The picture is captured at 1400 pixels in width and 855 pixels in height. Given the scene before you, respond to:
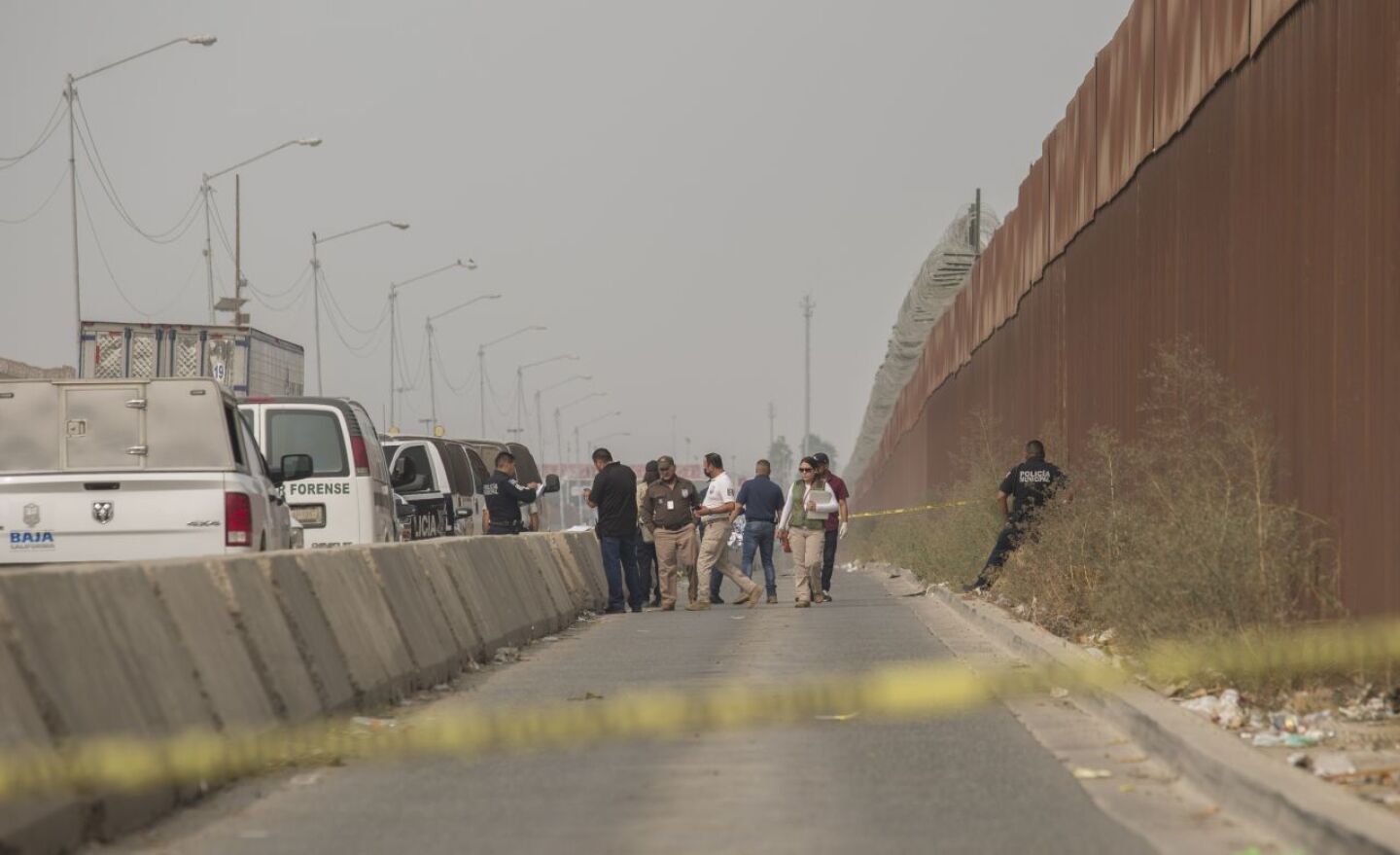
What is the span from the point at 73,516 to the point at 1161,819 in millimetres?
8987

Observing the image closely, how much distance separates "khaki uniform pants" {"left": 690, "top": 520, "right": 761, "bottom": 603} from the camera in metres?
24.6

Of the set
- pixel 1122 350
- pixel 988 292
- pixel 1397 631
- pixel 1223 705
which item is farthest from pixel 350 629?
pixel 988 292

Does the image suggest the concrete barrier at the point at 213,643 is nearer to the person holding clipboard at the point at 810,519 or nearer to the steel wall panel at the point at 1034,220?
the person holding clipboard at the point at 810,519

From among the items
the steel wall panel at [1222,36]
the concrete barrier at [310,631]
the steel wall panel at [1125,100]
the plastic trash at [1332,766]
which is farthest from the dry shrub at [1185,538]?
the concrete barrier at [310,631]

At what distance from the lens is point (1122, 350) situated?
19797 millimetres

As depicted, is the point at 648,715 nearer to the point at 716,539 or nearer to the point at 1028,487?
the point at 1028,487

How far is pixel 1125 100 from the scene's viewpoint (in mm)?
19469

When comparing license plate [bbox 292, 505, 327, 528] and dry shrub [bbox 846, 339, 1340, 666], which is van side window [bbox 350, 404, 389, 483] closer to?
license plate [bbox 292, 505, 327, 528]

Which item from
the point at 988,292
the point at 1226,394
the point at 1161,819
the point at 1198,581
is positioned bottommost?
the point at 1161,819

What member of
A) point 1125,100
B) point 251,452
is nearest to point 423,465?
point 251,452

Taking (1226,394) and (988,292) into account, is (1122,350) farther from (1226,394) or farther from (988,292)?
(988,292)

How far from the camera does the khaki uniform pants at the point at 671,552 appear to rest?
79.9ft

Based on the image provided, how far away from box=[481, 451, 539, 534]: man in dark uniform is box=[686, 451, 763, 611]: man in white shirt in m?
2.17

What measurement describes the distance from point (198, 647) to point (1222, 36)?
9210mm
